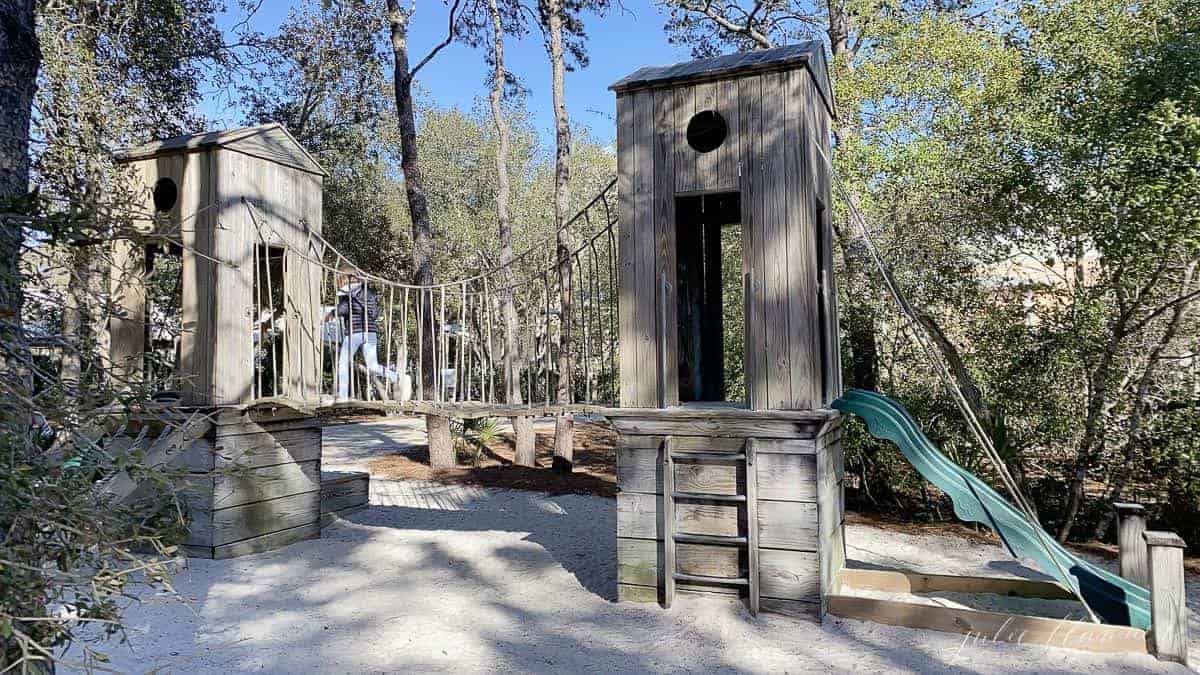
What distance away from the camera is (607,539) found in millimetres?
6613

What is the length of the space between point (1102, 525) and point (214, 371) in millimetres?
7782

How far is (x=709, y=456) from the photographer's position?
15.3 ft

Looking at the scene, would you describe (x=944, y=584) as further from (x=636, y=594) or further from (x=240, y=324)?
(x=240, y=324)

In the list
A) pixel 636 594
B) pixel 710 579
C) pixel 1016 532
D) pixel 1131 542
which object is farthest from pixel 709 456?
pixel 1131 542

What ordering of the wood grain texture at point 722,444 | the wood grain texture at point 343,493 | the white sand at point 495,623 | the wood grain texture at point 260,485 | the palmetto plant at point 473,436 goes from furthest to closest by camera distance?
the palmetto plant at point 473,436 < the wood grain texture at point 343,493 < the wood grain texture at point 260,485 < the wood grain texture at point 722,444 < the white sand at point 495,623

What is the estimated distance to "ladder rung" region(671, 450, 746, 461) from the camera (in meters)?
4.61

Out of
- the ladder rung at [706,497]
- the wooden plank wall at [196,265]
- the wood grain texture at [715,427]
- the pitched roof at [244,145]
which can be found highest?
the pitched roof at [244,145]

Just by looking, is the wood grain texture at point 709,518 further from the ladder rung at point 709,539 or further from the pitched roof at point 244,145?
the pitched roof at point 244,145

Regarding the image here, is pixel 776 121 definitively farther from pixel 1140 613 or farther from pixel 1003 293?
pixel 1003 293

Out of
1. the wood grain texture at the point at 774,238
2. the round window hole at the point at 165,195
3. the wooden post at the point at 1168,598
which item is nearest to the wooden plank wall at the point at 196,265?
the round window hole at the point at 165,195

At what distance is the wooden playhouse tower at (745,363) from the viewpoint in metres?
4.51

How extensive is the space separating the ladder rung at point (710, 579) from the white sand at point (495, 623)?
5.5 inches

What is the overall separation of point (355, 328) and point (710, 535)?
553cm

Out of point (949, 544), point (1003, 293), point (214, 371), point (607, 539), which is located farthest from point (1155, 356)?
point (214, 371)
